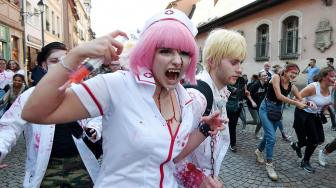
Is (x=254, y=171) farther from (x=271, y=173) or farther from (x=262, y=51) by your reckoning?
(x=262, y=51)

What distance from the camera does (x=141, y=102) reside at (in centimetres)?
142

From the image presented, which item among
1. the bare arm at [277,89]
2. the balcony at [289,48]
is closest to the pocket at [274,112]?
the bare arm at [277,89]

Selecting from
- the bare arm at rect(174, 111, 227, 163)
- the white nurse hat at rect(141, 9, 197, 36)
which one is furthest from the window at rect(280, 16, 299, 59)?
the white nurse hat at rect(141, 9, 197, 36)

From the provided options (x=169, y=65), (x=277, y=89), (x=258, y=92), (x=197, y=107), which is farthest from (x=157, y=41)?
(x=258, y=92)

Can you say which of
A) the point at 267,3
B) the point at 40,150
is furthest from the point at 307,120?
the point at 267,3

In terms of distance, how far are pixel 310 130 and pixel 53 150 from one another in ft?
13.9

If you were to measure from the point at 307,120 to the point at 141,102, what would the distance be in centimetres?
448

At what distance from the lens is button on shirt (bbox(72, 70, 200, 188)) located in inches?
54.1

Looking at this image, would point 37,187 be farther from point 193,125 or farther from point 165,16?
point 165,16

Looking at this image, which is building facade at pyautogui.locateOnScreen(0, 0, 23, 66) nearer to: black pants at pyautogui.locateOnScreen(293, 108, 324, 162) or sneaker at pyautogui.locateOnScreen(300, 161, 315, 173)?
black pants at pyautogui.locateOnScreen(293, 108, 324, 162)

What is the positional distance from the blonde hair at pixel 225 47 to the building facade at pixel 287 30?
1140 centimetres

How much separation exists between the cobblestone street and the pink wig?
3472 millimetres

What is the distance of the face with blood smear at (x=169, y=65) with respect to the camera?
1484 millimetres

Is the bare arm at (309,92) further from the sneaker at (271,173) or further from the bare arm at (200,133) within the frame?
the bare arm at (200,133)
